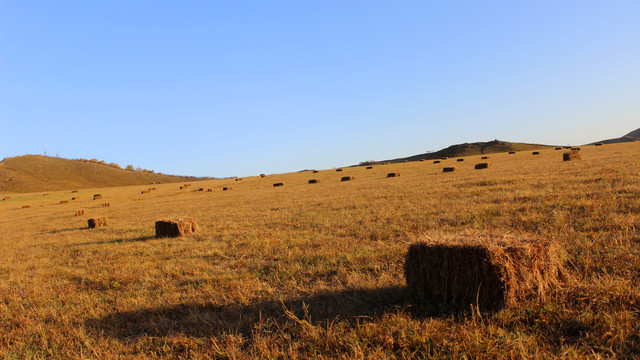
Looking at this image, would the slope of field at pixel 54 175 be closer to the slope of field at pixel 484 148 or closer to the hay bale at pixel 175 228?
the hay bale at pixel 175 228

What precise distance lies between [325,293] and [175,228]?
323 inches

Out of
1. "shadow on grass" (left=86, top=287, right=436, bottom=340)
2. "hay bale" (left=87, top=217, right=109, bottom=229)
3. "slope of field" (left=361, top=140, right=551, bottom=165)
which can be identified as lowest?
"shadow on grass" (left=86, top=287, right=436, bottom=340)

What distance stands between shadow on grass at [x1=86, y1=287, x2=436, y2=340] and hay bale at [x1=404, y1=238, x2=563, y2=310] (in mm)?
541

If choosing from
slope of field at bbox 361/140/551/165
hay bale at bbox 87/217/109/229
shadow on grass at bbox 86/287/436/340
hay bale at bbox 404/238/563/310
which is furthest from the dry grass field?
slope of field at bbox 361/140/551/165

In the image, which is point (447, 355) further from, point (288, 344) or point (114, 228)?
point (114, 228)

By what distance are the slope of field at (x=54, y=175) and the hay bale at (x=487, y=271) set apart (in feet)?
309

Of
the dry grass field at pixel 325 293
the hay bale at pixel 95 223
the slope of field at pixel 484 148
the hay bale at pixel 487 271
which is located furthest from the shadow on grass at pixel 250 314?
the slope of field at pixel 484 148

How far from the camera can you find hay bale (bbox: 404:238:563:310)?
3953 millimetres

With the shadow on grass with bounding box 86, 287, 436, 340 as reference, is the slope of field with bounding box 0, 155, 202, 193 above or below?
above

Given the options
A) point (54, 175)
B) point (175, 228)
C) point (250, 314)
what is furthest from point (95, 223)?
point (54, 175)

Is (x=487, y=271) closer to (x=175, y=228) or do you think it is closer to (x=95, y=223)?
(x=175, y=228)

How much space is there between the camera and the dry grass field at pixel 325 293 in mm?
3711

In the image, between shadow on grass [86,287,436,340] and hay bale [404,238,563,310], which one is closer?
hay bale [404,238,563,310]

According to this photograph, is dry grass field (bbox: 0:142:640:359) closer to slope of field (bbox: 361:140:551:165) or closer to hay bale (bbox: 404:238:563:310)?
hay bale (bbox: 404:238:563:310)
